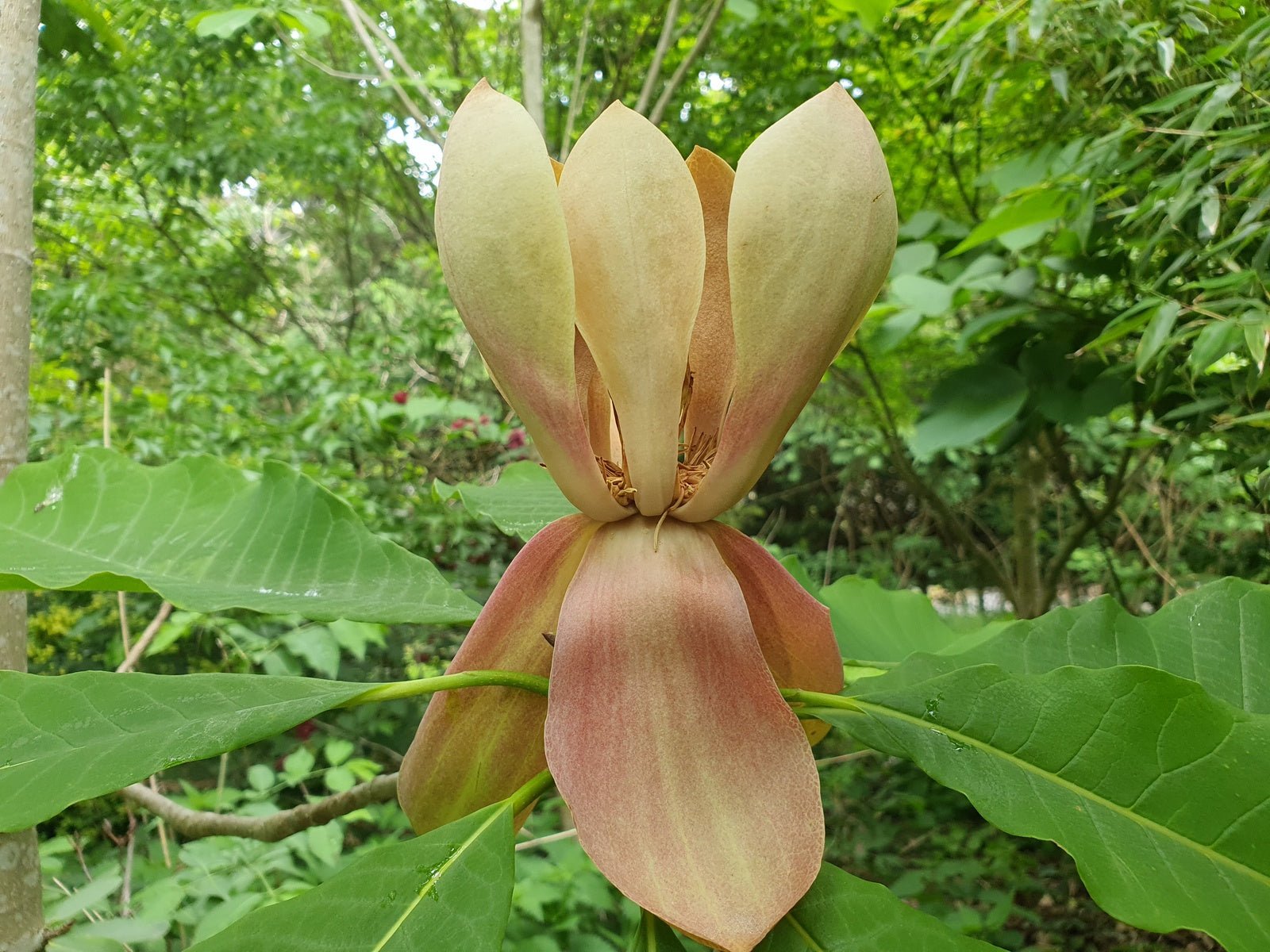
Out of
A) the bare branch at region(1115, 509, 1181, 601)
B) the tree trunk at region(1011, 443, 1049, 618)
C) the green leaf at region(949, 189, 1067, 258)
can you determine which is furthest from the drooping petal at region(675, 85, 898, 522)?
the tree trunk at region(1011, 443, 1049, 618)

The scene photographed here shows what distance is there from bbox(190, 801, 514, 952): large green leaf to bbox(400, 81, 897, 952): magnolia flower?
60 millimetres

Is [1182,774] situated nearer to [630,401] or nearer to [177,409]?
[630,401]

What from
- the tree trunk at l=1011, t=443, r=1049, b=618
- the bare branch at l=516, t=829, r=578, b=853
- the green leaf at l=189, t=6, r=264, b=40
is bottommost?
the tree trunk at l=1011, t=443, r=1049, b=618

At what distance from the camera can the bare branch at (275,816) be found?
0.54 meters

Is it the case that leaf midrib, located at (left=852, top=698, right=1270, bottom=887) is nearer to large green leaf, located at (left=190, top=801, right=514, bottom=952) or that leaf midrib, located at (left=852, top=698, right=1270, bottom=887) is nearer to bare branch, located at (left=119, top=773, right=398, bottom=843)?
large green leaf, located at (left=190, top=801, right=514, bottom=952)

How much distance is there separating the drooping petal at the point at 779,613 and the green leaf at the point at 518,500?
0.22m

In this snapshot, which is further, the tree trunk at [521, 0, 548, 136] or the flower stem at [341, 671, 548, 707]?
the tree trunk at [521, 0, 548, 136]

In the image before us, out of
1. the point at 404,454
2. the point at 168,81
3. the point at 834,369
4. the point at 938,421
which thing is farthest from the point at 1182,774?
the point at 168,81

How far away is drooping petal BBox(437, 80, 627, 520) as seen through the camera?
1.17ft

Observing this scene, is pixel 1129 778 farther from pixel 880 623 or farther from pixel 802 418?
pixel 802 418

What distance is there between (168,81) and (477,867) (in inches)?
128

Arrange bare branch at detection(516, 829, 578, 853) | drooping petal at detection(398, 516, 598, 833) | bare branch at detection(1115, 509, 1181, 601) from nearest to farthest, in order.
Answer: drooping petal at detection(398, 516, 598, 833) → bare branch at detection(516, 829, 578, 853) → bare branch at detection(1115, 509, 1181, 601)

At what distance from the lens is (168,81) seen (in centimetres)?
278

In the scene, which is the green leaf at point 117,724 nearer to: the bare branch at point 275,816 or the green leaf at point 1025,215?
the bare branch at point 275,816
